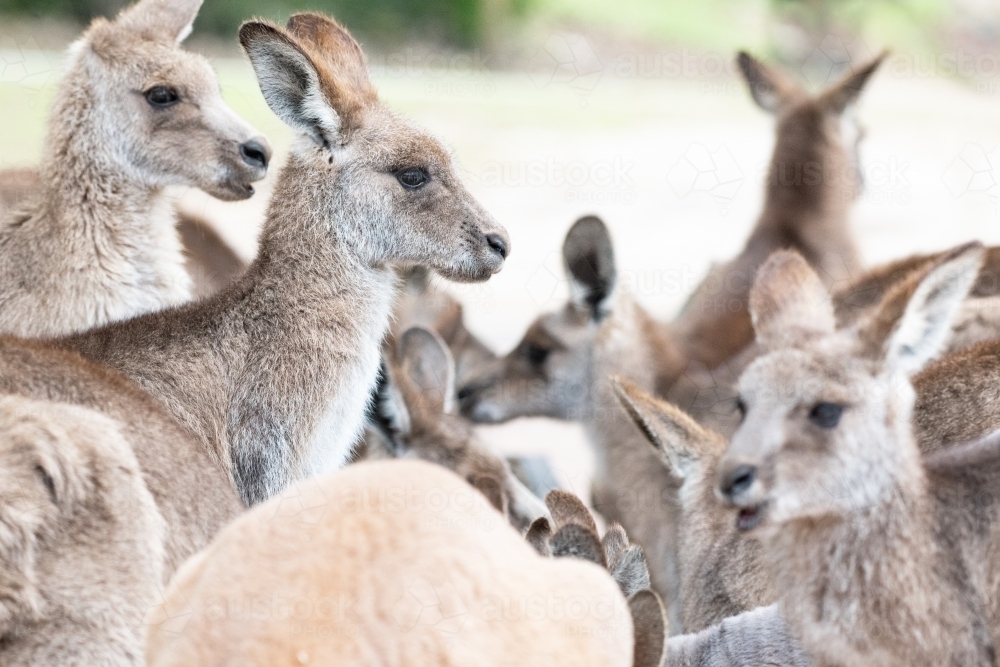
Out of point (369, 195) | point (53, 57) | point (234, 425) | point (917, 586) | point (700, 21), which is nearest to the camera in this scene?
point (917, 586)

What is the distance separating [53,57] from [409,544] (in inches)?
418

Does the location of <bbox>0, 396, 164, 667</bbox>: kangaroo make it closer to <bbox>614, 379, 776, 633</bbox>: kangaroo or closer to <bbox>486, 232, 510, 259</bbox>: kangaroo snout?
A: <bbox>486, 232, 510, 259</bbox>: kangaroo snout

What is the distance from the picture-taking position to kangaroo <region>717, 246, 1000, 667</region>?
3.02 m

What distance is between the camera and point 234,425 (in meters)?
3.73

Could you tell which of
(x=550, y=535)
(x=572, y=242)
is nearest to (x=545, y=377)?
(x=572, y=242)

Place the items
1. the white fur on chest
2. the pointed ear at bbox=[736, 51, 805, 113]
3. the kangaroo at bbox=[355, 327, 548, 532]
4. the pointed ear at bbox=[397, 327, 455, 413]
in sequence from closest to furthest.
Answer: the white fur on chest → the kangaroo at bbox=[355, 327, 548, 532] → the pointed ear at bbox=[397, 327, 455, 413] → the pointed ear at bbox=[736, 51, 805, 113]

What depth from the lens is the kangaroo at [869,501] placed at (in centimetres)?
302

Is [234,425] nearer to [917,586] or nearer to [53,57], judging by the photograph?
[917,586]

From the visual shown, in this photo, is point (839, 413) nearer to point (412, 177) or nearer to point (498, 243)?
point (498, 243)

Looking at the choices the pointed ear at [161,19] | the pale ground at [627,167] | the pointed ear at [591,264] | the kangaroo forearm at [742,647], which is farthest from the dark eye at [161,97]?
the kangaroo forearm at [742,647]

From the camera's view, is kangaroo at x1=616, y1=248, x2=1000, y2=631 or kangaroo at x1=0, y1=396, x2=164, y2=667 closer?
kangaroo at x1=0, y1=396, x2=164, y2=667

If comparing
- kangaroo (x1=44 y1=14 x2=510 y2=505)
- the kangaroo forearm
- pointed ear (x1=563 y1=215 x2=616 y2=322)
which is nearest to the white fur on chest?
kangaroo (x1=44 y1=14 x2=510 y2=505)

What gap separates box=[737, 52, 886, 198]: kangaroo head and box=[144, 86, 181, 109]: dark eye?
3.10 metres

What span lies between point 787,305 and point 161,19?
2824mm
